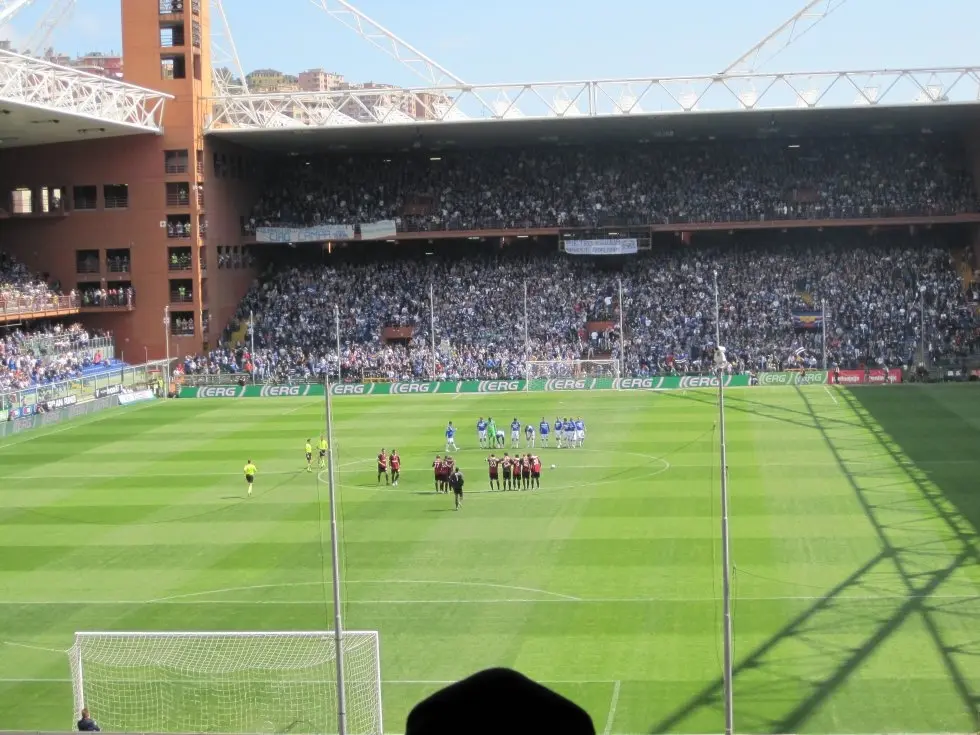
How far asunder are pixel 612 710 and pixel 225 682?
6.59 meters

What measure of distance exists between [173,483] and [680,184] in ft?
151

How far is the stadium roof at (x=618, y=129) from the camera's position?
243ft

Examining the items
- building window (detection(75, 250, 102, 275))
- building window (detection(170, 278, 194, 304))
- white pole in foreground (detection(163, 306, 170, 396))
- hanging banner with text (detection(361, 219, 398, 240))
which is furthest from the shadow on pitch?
building window (detection(75, 250, 102, 275))

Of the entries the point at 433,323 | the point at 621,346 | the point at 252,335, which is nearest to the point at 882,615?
the point at 621,346

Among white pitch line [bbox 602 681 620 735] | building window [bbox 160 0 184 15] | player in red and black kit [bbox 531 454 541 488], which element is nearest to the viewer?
white pitch line [bbox 602 681 620 735]

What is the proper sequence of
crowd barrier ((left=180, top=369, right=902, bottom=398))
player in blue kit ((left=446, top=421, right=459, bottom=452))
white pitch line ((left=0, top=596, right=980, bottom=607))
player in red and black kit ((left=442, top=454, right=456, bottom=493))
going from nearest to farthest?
white pitch line ((left=0, top=596, right=980, bottom=607))
player in red and black kit ((left=442, top=454, right=456, bottom=493))
player in blue kit ((left=446, top=421, right=459, bottom=452))
crowd barrier ((left=180, top=369, right=902, bottom=398))

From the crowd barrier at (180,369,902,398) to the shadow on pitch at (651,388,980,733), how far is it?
79.4 ft

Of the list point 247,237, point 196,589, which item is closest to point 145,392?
point 247,237

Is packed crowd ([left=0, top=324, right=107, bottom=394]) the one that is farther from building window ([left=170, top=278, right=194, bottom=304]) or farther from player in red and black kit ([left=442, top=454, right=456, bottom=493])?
player in red and black kit ([left=442, top=454, right=456, bottom=493])

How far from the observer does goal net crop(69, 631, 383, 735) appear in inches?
846

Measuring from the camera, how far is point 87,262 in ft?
249

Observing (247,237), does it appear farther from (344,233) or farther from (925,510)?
(925,510)

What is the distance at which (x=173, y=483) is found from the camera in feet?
145

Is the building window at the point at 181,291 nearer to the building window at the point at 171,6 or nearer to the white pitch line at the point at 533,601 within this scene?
the building window at the point at 171,6
